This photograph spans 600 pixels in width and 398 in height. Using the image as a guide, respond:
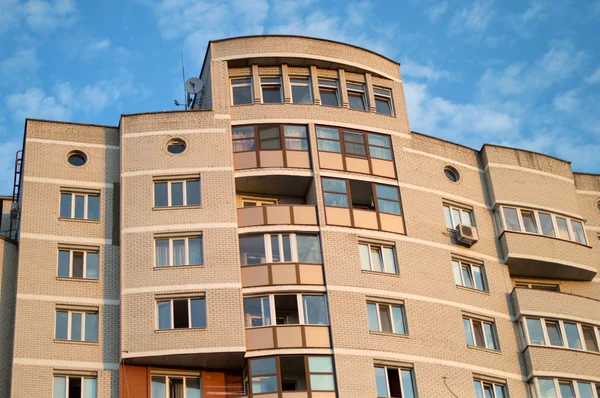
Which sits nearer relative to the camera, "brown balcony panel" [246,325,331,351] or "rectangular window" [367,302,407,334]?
"brown balcony panel" [246,325,331,351]

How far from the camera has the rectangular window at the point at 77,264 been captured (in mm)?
43969

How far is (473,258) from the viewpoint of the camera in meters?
47.9

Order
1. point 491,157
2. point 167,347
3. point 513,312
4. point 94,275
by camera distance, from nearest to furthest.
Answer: point 167,347 → point 94,275 → point 513,312 → point 491,157

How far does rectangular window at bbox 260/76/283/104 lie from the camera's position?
159ft

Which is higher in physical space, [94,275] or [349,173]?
[349,173]

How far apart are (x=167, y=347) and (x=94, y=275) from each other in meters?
4.84

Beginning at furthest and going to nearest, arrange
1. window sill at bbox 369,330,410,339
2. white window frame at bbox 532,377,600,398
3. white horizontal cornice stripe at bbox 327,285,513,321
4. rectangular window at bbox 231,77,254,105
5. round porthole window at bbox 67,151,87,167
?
rectangular window at bbox 231,77,254,105 → round porthole window at bbox 67,151,87,167 → white window frame at bbox 532,377,600,398 → white horizontal cornice stripe at bbox 327,285,513,321 → window sill at bbox 369,330,410,339

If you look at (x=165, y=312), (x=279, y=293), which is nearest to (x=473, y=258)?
(x=279, y=293)

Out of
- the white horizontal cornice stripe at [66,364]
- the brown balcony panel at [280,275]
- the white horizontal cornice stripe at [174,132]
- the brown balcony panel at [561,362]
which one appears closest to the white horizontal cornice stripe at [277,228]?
the brown balcony panel at [280,275]

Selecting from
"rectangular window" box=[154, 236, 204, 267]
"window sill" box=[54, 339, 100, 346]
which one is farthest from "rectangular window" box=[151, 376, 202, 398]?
"rectangular window" box=[154, 236, 204, 267]

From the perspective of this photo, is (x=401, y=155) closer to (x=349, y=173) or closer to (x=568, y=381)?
(x=349, y=173)

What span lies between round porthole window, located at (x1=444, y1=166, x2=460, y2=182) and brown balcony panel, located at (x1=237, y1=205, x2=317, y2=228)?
755 centimetres

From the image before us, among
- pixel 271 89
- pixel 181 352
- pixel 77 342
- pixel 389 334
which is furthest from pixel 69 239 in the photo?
pixel 389 334

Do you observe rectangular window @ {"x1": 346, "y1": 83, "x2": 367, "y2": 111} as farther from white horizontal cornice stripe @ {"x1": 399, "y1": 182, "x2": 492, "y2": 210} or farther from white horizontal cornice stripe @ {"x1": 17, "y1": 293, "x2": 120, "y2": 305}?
white horizontal cornice stripe @ {"x1": 17, "y1": 293, "x2": 120, "y2": 305}
